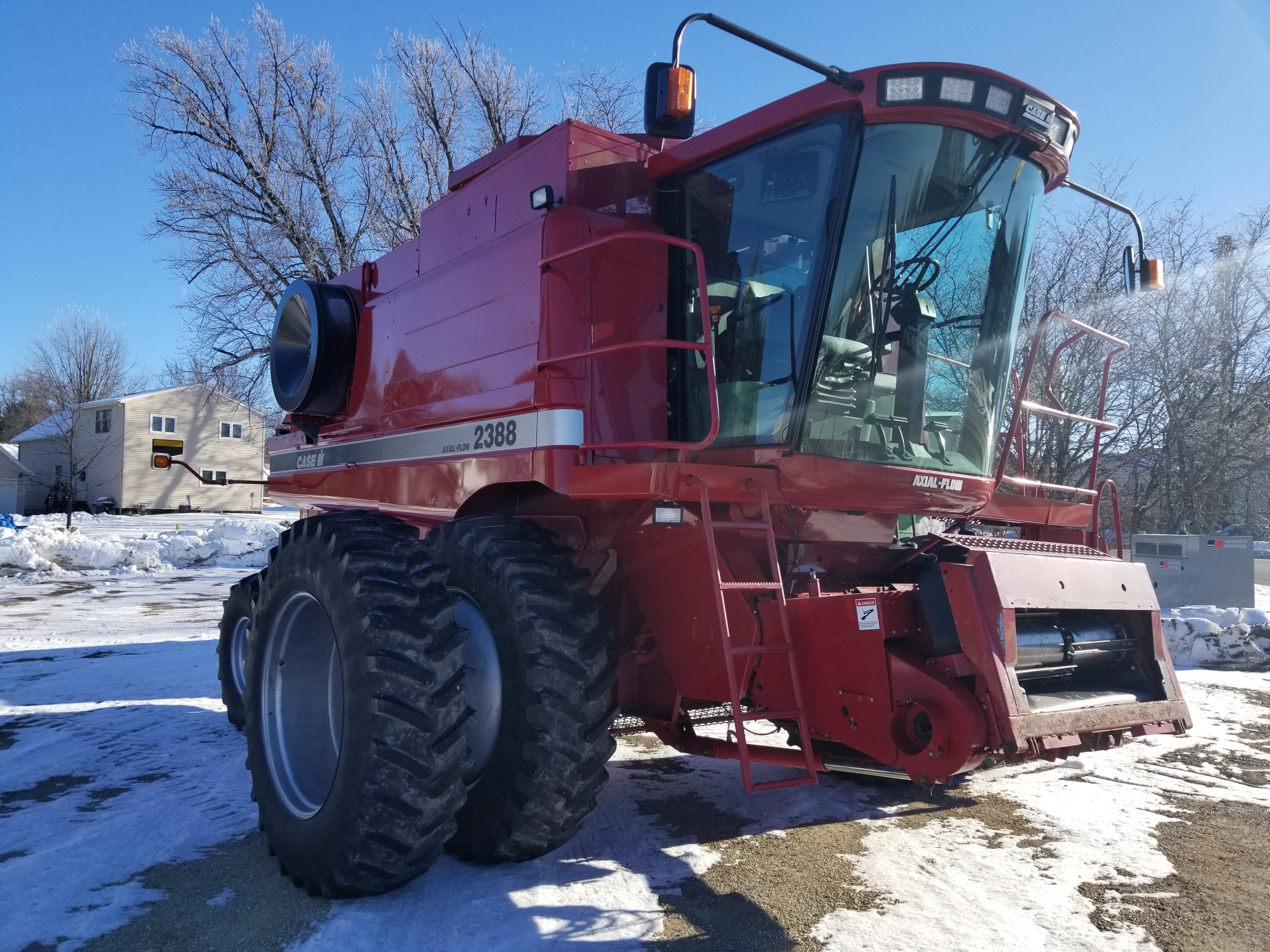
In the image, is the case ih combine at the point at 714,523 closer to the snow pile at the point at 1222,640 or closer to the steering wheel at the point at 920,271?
the steering wheel at the point at 920,271

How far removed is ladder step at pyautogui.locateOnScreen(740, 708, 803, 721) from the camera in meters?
3.31

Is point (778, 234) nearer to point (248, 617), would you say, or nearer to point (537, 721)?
point (537, 721)

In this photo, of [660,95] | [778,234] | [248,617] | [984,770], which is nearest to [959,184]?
[778,234]

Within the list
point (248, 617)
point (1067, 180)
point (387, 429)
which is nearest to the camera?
point (1067, 180)

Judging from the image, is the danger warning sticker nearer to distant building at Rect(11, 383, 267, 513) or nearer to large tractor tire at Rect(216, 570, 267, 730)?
large tractor tire at Rect(216, 570, 267, 730)

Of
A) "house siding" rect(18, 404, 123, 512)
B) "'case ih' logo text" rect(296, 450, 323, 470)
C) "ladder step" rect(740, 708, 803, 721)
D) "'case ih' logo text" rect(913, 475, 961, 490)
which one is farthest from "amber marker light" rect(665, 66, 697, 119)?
"house siding" rect(18, 404, 123, 512)

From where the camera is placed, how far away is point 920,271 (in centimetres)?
376

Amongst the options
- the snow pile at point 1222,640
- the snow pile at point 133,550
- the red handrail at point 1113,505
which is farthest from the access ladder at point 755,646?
the snow pile at point 133,550

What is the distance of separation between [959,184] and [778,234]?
79 cm

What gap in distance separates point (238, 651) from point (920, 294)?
5.04 meters

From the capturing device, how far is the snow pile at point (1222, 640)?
879 centimetres

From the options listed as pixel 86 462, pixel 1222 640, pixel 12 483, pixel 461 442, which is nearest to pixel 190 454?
pixel 86 462

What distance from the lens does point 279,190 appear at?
21.8 m

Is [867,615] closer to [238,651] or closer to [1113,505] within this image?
[1113,505]
